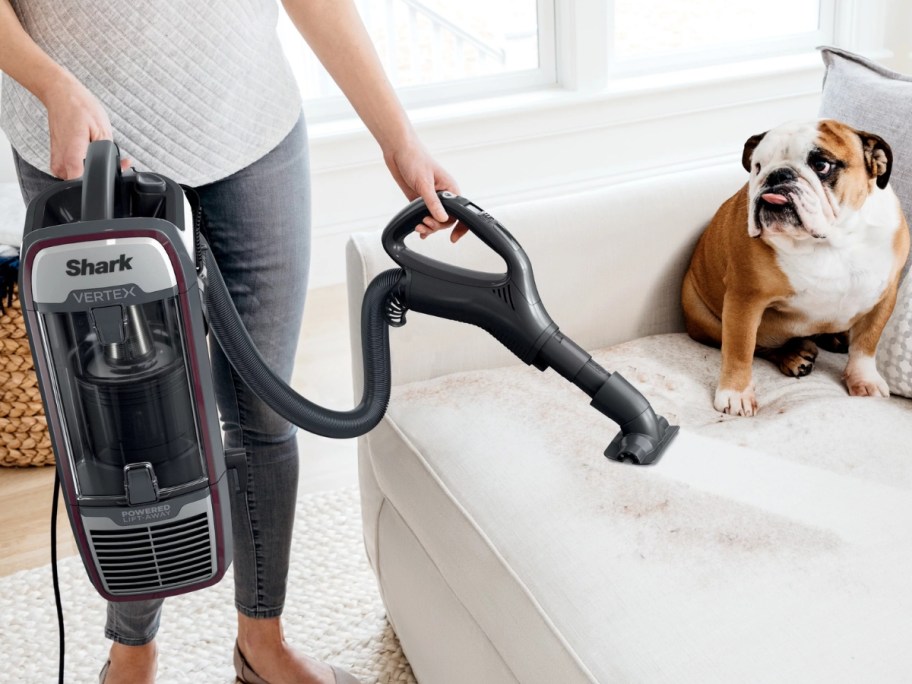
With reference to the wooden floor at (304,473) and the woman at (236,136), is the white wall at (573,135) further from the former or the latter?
the woman at (236,136)

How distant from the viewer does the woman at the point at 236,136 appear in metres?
1.04

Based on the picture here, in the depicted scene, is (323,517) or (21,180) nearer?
(21,180)

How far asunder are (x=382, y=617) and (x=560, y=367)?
80 cm

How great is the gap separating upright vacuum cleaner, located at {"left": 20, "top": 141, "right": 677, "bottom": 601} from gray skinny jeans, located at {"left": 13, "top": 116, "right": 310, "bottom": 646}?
9.2 inches

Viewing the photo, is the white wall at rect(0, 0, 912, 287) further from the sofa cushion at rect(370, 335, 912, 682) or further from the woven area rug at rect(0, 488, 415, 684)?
the sofa cushion at rect(370, 335, 912, 682)

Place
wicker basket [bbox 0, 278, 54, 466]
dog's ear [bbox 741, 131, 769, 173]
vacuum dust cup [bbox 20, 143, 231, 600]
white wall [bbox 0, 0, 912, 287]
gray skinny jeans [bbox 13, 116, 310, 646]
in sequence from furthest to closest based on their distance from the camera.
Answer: white wall [bbox 0, 0, 912, 287], wicker basket [bbox 0, 278, 54, 466], dog's ear [bbox 741, 131, 769, 173], gray skinny jeans [bbox 13, 116, 310, 646], vacuum dust cup [bbox 20, 143, 231, 600]

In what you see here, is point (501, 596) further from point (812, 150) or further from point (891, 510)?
point (812, 150)

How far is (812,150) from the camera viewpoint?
1.28m

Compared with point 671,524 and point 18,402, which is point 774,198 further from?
point 18,402

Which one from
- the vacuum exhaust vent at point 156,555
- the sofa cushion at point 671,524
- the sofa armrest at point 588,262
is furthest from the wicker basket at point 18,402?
the vacuum exhaust vent at point 156,555

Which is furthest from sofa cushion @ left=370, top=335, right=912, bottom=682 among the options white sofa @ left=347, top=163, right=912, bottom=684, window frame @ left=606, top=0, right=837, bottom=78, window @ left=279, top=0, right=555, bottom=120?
window frame @ left=606, top=0, right=837, bottom=78

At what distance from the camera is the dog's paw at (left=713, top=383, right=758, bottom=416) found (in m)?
1.36

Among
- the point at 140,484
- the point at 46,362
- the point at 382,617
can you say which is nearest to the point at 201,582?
the point at 140,484

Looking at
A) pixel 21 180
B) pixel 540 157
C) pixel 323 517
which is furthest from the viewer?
pixel 540 157
